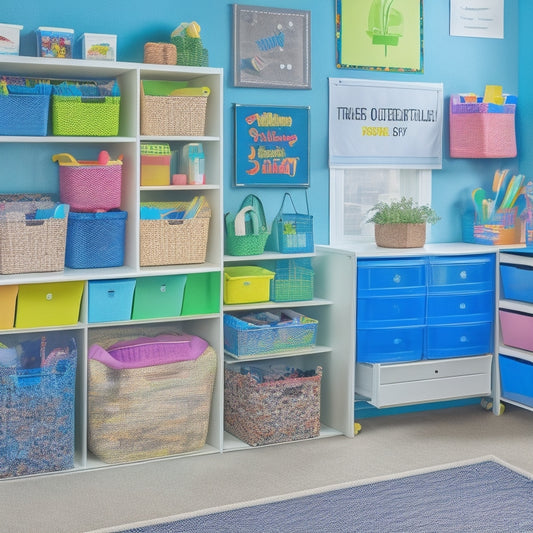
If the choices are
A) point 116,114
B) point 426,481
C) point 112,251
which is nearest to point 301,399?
point 426,481

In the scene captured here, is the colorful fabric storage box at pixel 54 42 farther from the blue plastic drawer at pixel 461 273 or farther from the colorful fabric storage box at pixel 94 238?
the blue plastic drawer at pixel 461 273

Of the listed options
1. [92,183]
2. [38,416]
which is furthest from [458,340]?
[38,416]

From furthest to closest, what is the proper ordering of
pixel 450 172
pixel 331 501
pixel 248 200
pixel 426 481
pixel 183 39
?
pixel 450 172 → pixel 248 200 → pixel 183 39 → pixel 426 481 → pixel 331 501

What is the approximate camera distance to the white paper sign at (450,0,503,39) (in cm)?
466

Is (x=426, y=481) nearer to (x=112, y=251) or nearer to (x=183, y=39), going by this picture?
(x=112, y=251)

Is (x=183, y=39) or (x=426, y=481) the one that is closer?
(x=426, y=481)

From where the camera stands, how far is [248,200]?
13.8ft

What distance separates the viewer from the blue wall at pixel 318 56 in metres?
3.85

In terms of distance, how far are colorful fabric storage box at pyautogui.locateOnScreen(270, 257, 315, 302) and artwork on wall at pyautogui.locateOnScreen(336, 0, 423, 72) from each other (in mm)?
1041

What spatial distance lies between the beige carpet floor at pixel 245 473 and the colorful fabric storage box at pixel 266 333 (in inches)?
17.9

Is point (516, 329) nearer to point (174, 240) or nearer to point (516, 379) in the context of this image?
point (516, 379)

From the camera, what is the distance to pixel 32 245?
11.7ft

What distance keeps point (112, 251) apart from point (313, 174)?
3.83 feet

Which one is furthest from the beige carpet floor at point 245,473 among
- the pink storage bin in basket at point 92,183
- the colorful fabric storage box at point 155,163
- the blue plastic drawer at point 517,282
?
the colorful fabric storage box at point 155,163
